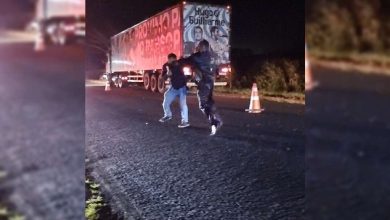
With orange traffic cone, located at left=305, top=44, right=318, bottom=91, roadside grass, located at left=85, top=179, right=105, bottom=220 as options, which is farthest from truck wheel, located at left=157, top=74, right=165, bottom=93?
orange traffic cone, located at left=305, top=44, right=318, bottom=91

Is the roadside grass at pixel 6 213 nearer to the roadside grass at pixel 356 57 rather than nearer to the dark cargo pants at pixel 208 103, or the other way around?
the dark cargo pants at pixel 208 103

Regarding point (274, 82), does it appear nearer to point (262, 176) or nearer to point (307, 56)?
point (307, 56)

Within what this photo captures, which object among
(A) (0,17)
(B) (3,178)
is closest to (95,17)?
(A) (0,17)

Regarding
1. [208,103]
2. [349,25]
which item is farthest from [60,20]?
[349,25]

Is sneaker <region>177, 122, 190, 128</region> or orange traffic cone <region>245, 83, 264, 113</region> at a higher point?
orange traffic cone <region>245, 83, 264, 113</region>

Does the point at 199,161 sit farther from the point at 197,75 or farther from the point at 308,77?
the point at 308,77

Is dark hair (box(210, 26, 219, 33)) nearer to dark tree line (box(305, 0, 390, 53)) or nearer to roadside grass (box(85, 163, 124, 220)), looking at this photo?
dark tree line (box(305, 0, 390, 53))

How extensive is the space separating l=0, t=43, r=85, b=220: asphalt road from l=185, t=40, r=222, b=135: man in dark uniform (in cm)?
79

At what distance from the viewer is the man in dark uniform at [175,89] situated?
145 inches

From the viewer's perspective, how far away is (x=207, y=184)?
3.53 metres

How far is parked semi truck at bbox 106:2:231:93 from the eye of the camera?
362cm

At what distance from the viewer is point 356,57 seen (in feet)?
11.5

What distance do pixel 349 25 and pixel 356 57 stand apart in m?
0.22

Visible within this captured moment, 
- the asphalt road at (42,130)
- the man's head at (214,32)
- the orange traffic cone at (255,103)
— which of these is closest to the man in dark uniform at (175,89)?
the man's head at (214,32)
